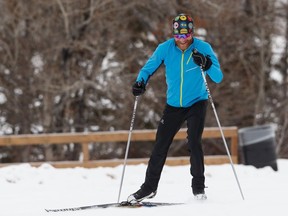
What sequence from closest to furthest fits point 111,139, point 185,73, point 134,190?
1. point 185,73
2. point 134,190
3. point 111,139

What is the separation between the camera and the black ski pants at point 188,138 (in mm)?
5551

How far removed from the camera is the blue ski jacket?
5500mm

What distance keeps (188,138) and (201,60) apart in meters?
0.78

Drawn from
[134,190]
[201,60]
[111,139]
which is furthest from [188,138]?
[111,139]

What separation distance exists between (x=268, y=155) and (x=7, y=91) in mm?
10221

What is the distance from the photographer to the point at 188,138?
18.3 ft

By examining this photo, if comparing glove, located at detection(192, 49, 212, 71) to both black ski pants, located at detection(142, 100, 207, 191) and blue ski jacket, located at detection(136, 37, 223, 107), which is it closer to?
blue ski jacket, located at detection(136, 37, 223, 107)

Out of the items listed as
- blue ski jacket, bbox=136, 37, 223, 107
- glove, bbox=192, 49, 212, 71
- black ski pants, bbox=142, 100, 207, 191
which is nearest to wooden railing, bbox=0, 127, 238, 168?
black ski pants, bbox=142, 100, 207, 191

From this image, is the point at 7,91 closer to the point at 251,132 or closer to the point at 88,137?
the point at 88,137

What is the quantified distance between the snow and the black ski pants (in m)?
0.33

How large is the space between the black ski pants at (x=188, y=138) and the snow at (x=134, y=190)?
0.33 meters

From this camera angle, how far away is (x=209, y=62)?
5.39 meters

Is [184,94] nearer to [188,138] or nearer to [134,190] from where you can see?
[188,138]

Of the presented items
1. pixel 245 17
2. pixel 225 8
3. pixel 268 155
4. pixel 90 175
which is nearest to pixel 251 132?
pixel 268 155
